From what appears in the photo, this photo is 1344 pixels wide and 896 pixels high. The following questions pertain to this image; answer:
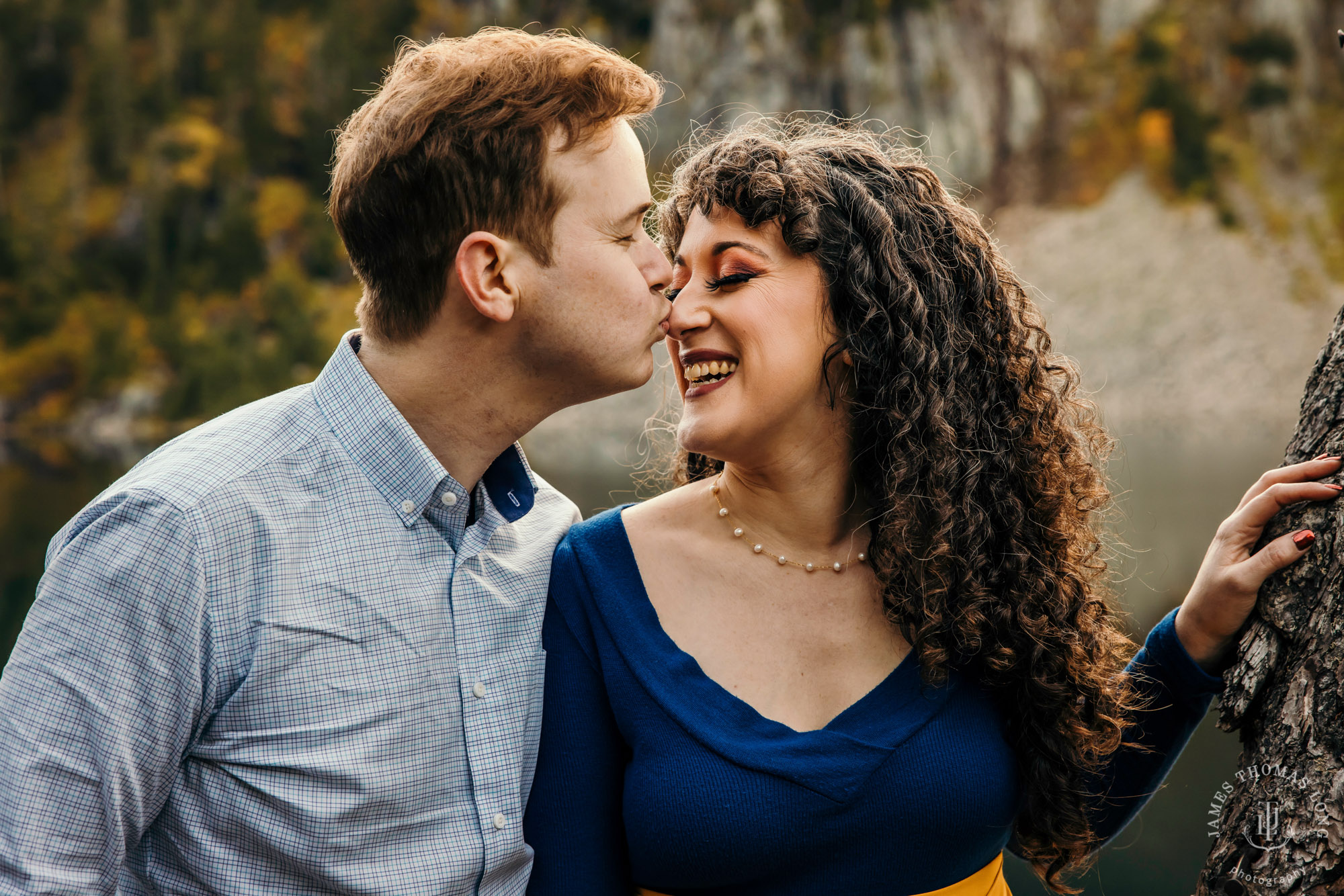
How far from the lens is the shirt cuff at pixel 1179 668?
6.59ft

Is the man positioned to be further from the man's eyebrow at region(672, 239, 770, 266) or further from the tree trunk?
the tree trunk

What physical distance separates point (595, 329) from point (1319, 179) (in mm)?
45214

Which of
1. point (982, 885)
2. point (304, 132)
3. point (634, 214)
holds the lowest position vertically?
point (982, 885)

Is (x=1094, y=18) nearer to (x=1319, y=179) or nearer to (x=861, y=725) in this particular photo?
(x=1319, y=179)

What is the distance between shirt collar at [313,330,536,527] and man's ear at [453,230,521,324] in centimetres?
23

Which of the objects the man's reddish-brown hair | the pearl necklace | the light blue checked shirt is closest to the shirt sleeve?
the light blue checked shirt

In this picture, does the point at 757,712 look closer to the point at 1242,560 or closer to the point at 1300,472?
the point at 1242,560

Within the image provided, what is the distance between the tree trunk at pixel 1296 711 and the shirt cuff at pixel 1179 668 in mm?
95

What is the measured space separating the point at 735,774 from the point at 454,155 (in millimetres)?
1151

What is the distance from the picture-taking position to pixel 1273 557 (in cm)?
181

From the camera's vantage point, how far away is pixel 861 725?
77.1 inches

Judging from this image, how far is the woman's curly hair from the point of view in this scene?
2066 millimetres

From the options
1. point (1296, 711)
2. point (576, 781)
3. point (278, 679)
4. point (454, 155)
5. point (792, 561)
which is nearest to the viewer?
point (278, 679)

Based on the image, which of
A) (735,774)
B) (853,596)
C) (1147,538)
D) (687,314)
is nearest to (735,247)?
(687,314)
